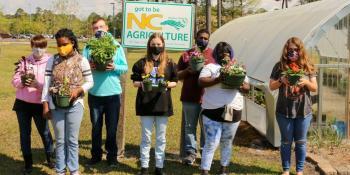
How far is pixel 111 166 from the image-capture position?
21.7ft

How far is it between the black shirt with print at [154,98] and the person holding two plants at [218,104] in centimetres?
42

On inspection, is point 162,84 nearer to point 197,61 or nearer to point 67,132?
point 197,61

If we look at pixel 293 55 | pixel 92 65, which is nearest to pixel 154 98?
pixel 92 65

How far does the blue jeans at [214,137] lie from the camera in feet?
Result: 19.4

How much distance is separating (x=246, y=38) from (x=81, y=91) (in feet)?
29.8

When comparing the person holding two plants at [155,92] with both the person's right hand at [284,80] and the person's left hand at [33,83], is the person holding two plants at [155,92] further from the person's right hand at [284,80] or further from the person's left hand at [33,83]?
the person's right hand at [284,80]

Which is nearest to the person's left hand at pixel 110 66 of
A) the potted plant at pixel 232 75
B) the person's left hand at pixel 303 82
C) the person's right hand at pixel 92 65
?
the person's right hand at pixel 92 65

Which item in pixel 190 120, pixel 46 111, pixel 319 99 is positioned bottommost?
pixel 190 120

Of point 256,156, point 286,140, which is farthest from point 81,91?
point 256,156

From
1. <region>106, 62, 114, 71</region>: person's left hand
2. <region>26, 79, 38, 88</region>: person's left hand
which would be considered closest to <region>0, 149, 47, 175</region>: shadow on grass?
<region>26, 79, 38, 88</region>: person's left hand

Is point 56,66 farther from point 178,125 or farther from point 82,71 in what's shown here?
point 178,125

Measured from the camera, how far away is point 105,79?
20.6 ft

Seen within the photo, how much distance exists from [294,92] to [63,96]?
286 cm

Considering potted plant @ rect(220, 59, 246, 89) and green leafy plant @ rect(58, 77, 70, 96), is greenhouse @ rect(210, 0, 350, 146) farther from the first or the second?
green leafy plant @ rect(58, 77, 70, 96)
